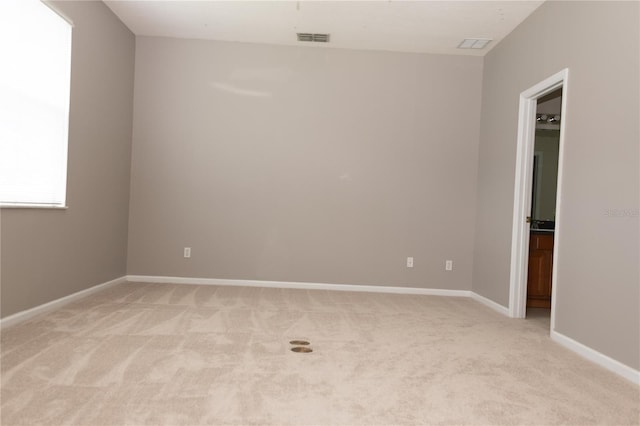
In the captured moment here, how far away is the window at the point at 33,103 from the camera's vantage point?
334 centimetres

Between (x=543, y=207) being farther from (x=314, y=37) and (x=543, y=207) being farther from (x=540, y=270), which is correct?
(x=314, y=37)

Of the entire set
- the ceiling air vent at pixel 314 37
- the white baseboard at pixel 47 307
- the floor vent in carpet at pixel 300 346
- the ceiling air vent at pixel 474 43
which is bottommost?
the floor vent in carpet at pixel 300 346

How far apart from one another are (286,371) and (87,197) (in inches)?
114

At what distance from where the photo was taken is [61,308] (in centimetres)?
403

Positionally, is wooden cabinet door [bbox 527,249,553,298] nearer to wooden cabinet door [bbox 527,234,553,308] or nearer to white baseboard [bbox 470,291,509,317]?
wooden cabinet door [bbox 527,234,553,308]

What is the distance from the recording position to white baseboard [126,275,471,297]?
5723mm

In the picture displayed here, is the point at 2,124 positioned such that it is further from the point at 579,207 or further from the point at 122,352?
the point at 579,207

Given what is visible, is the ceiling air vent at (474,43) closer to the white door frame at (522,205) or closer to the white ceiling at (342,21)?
the white ceiling at (342,21)

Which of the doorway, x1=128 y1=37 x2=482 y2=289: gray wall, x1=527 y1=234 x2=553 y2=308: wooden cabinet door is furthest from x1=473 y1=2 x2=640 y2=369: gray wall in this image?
x1=128 y1=37 x2=482 y2=289: gray wall

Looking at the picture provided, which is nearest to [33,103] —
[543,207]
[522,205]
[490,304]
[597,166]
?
[597,166]

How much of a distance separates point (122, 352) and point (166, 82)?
3.71 meters

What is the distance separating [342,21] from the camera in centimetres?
498

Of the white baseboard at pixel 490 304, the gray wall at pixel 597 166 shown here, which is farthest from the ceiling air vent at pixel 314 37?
the white baseboard at pixel 490 304

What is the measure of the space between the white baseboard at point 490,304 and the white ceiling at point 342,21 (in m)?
2.81
